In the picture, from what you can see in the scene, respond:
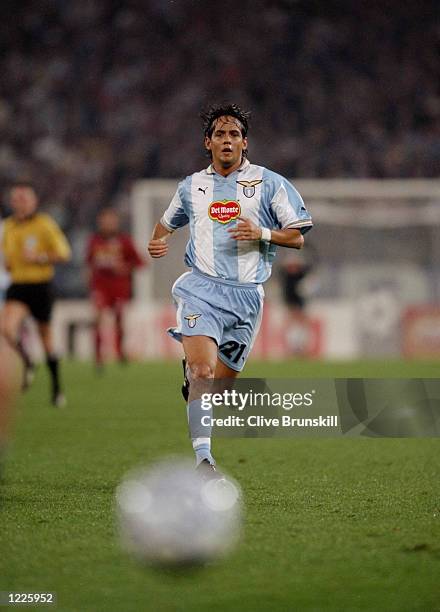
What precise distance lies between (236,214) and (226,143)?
338 mm

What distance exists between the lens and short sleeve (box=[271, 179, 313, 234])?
5461 millimetres

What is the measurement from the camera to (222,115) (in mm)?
5371

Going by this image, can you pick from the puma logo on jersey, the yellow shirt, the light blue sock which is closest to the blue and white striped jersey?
the puma logo on jersey

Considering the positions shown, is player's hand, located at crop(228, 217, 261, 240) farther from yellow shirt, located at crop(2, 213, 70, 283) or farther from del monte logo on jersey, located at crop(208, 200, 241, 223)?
yellow shirt, located at crop(2, 213, 70, 283)

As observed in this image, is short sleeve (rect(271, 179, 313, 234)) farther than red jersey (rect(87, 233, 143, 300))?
No

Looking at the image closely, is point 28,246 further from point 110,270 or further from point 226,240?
point 226,240

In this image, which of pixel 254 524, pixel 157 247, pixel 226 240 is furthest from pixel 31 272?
pixel 254 524

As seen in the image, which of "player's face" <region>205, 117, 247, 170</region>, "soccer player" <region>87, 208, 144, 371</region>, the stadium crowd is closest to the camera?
"player's face" <region>205, 117, 247, 170</region>

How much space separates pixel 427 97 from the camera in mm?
19797

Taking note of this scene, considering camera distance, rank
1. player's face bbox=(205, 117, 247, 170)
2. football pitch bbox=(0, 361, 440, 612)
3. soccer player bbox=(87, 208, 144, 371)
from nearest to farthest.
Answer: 1. football pitch bbox=(0, 361, 440, 612)
2. player's face bbox=(205, 117, 247, 170)
3. soccer player bbox=(87, 208, 144, 371)

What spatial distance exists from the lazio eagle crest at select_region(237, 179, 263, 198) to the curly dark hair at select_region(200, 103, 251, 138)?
226 millimetres

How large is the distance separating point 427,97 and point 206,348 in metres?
15.4

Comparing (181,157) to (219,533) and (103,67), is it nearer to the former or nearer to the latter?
(103,67)

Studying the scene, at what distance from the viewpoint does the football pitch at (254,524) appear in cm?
329
